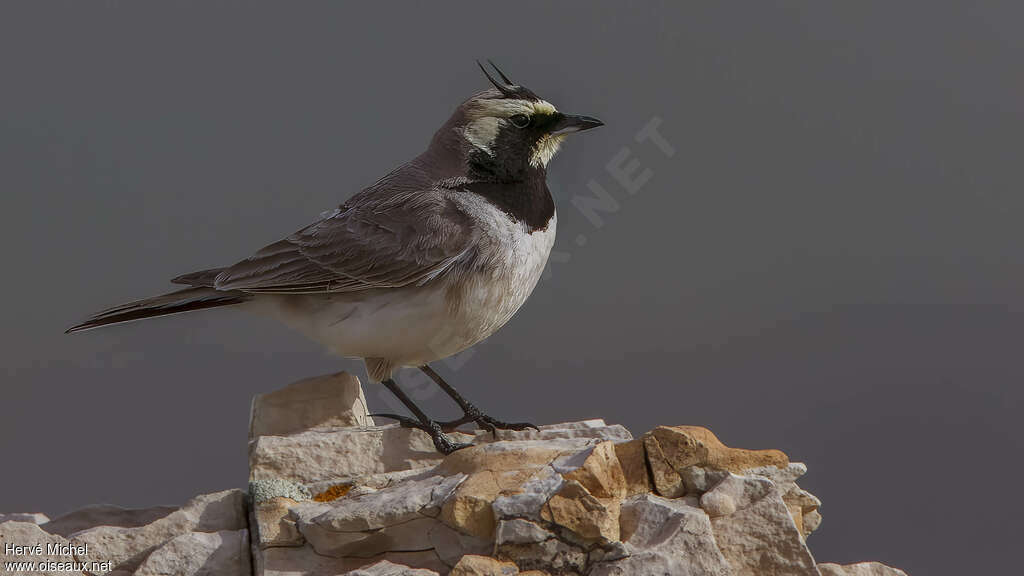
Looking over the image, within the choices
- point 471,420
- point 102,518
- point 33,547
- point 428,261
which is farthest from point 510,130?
point 33,547

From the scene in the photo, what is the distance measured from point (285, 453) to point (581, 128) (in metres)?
2.65

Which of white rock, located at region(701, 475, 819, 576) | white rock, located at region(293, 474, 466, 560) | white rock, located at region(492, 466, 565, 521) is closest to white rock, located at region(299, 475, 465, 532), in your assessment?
white rock, located at region(293, 474, 466, 560)

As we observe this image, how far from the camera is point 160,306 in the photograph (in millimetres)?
6707

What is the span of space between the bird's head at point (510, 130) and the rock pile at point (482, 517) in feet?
5.65

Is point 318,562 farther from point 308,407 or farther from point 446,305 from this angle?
point 446,305

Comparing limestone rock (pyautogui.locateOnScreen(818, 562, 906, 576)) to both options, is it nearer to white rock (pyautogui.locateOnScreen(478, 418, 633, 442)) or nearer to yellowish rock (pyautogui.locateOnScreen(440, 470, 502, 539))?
white rock (pyautogui.locateOnScreen(478, 418, 633, 442))

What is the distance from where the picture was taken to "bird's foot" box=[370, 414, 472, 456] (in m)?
6.62

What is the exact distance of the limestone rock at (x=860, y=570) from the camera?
18.0ft

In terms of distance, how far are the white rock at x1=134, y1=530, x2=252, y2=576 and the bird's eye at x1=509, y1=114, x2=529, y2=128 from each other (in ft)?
9.47

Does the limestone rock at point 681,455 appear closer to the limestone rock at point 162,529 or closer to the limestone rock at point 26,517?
the limestone rock at point 162,529

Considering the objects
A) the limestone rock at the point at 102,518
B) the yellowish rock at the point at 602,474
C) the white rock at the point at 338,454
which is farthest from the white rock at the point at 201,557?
the yellowish rock at the point at 602,474

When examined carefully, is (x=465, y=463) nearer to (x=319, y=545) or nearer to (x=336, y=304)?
(x=319, y=545)

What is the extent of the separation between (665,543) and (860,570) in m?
1.42

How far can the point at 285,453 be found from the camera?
20.9 feet
